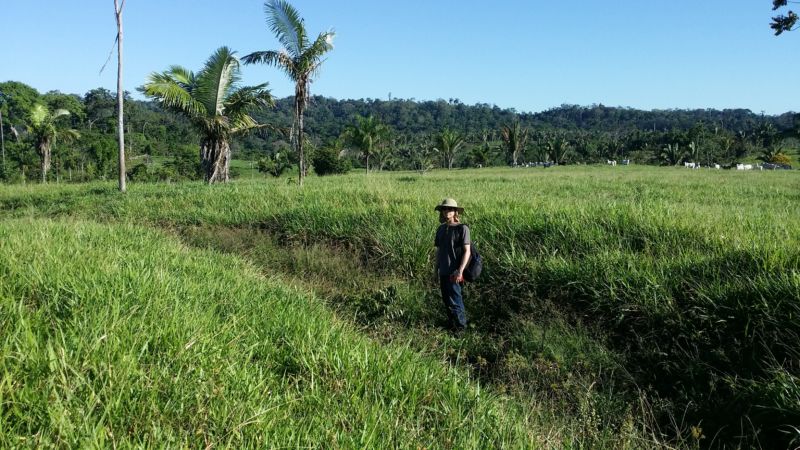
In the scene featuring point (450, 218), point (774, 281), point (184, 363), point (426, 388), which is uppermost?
point (450, 218)

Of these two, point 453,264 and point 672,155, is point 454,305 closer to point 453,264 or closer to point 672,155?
point 453,264

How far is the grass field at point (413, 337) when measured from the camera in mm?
2264

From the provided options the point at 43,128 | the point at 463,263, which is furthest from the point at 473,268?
the point at 43,128

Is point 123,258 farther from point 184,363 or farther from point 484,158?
point 484,158

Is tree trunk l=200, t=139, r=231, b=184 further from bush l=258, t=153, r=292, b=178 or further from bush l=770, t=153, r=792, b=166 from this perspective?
bush l=770, t=153, r=792, b=166

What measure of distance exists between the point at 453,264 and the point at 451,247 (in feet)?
0.60

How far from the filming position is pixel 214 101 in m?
16.6

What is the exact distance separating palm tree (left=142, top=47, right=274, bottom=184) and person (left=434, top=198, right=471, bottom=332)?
1271cm

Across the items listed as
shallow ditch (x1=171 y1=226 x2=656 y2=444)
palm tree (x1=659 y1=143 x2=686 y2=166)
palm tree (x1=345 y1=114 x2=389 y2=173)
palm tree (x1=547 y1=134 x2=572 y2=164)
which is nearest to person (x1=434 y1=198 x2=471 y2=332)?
shallow ditch (x1=171 y1=226 x2=656 y2=444)

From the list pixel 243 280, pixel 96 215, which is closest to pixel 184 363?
pixel 243 280

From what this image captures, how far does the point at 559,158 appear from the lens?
63656mm

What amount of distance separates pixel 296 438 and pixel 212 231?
7570mm

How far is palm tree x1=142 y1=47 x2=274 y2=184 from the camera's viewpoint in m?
15.6

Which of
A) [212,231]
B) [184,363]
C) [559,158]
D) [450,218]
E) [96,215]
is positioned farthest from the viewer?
[559,158]
